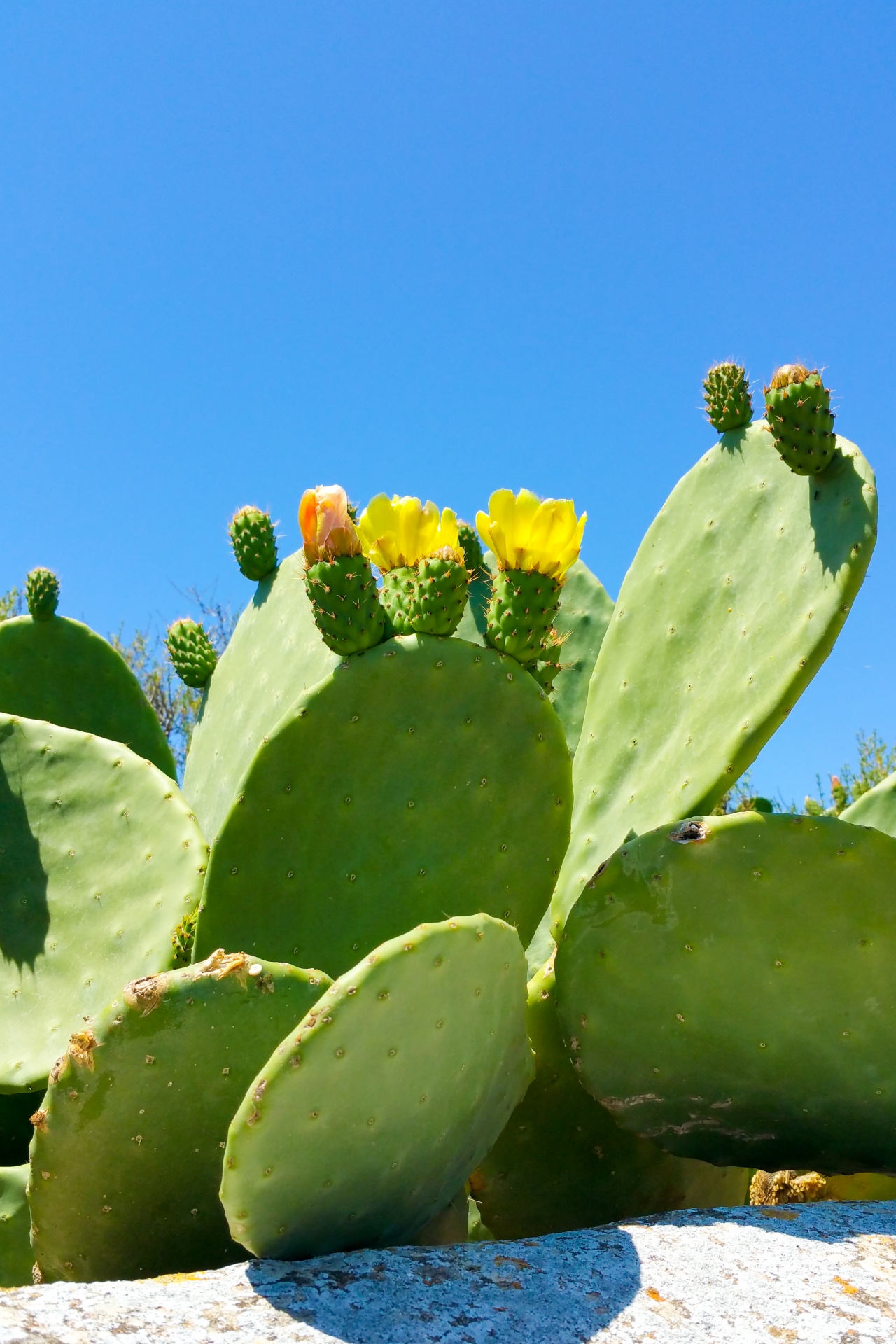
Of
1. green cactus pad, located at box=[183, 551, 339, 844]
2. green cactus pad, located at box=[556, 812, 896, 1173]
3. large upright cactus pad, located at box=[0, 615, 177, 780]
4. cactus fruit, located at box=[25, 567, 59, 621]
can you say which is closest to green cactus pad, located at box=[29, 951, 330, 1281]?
green cactus pad, located at box=[556, 812, 896, 1173]

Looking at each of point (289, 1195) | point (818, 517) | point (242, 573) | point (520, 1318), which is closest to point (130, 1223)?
point (289, 1195)

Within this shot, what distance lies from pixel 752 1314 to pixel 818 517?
126cm

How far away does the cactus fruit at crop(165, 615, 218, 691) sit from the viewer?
286 centimetres

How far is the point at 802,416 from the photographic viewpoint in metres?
1.88

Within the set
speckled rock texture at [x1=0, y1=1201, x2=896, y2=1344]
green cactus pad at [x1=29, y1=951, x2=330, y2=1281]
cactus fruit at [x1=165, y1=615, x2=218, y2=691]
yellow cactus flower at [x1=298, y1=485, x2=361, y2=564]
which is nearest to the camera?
speckled rock texture at [x1=0, y1=1201, x2=896, y2=1344]

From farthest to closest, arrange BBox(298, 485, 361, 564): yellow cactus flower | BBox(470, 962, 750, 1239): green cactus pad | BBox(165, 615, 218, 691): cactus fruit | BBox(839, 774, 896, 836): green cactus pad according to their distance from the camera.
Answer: BBox(165, 615, 218, 691): cactus fruit → BBox(839, 774, 896, 836): green cactus pad → BBox(470, 962, 750, 1239): green cactus pad → BBox(298, 485, 361, 564): yellow cactus flower

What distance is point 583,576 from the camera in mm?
2633

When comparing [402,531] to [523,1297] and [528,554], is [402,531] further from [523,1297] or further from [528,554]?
[523,1297]

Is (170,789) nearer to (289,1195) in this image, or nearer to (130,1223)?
(130,1223)

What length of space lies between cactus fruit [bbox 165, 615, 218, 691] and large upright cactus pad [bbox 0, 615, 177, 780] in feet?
0.57

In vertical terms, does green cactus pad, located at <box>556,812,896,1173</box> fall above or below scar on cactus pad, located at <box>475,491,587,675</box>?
below

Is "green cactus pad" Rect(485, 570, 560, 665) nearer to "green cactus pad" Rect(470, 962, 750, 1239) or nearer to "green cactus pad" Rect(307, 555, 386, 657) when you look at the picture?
"green cactus pad" Rect(307, 555, 386, 657)

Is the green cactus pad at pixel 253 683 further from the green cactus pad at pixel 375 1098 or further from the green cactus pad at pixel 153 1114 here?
the green cactus pad at pixel 375 1098

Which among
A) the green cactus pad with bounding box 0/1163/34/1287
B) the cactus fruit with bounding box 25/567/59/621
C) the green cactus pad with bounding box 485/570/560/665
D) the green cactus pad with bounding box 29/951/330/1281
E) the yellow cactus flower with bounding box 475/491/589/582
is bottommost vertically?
the green cactus pad with bounding box 0/1163/34/1287
